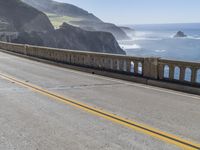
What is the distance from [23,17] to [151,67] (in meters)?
98.1

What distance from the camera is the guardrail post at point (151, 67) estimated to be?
10648 millimetres

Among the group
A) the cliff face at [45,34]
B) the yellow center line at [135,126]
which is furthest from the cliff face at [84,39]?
the yellow center line at [135,126]

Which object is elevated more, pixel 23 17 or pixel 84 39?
pixel 23 17

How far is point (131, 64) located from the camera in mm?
12062

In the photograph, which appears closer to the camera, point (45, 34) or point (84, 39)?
point (45, 34)

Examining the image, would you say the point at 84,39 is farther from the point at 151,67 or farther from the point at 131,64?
the point at 151,67

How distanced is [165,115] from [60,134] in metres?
2.48

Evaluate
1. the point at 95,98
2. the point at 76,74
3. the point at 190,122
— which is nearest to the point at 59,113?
the point at 95,98

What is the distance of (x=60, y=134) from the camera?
5.38 m

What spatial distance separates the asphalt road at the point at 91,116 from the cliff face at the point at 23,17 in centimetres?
9072

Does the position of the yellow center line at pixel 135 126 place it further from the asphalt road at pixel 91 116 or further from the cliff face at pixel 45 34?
the cliff face at pixel 45 34

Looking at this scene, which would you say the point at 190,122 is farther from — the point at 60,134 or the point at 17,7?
the point at 17,7

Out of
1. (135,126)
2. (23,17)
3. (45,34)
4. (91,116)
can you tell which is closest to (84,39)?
(45,34)

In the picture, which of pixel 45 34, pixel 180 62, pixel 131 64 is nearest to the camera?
pixel 180 62
